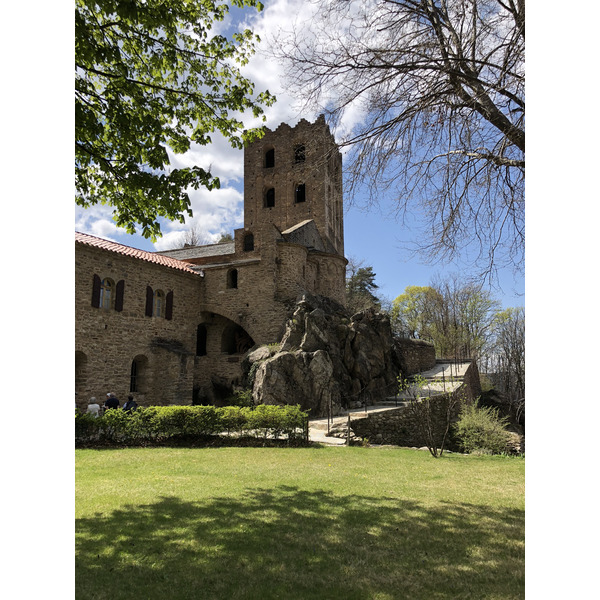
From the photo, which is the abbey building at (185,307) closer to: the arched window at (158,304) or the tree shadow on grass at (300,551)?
the arched window at (158,304)

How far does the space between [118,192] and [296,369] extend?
443 inches

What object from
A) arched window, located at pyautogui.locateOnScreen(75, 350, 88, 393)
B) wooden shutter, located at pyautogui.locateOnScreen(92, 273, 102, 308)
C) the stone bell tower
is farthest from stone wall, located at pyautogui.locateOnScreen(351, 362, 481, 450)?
the stone bell tower

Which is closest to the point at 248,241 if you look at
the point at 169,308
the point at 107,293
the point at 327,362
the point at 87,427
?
the point at 169,308

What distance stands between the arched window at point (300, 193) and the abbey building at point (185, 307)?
4107 millimetres

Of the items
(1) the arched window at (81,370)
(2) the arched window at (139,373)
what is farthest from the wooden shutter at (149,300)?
(1) the arched window at (81,370)

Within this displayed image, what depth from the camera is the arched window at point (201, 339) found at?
77.8 ft

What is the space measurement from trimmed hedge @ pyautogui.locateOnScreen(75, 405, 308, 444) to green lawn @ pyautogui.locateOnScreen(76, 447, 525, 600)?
3613mm

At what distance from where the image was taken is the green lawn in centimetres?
316

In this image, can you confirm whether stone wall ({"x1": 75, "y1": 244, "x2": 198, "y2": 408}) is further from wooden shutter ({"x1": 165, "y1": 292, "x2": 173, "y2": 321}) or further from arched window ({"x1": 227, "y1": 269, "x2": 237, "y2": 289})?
arched window ({"x1": 227, "y1": 269, "x2": 237, "y2": 289})

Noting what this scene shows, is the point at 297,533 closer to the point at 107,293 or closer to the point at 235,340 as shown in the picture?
the point at 107,293

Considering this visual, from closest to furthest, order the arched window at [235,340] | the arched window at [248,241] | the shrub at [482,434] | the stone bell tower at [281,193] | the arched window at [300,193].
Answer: the shrub at [482,434], the arched window at [235,340], the arched window at [248,241], the stone bell tower at [281,193], the arched window at [300,193]

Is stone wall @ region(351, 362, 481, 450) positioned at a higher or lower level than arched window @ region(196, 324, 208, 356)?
lower

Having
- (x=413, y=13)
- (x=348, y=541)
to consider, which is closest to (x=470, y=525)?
(x=348, y=541)

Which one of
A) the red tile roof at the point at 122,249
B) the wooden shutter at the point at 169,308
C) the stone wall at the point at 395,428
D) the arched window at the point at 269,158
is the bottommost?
the stone wall at the point at 395,428
